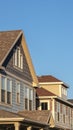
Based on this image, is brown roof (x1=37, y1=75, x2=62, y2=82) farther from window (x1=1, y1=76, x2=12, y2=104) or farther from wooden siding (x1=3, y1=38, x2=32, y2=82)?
window (x1=1, y1=76, x2=12, y2=104)

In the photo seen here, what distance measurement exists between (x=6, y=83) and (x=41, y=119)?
4076 mm

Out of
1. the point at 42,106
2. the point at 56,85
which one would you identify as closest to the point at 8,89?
the point at 42,106

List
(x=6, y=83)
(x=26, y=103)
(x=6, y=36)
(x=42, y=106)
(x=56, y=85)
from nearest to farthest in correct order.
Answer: (x=6, y=83) → (x=6, y=36) → (x=26, y=103) → (x=42, y=106) → (x=56, y=85)

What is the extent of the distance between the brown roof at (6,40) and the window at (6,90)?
1847 millimetres

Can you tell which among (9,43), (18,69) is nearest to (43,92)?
(18,69)

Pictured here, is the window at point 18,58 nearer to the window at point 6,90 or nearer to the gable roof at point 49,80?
the window at point 6,90

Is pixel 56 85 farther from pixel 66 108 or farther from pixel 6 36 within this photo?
pixel 6 36

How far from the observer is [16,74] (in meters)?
35.5

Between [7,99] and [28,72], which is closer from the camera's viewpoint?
[7,99]

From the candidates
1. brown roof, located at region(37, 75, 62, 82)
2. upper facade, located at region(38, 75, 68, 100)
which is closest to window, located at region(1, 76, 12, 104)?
upper facade, located at region(38, 75, 68, 100)

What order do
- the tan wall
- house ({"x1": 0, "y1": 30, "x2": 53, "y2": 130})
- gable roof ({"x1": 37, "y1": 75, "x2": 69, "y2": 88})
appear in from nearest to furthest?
house ({"x1": 0, "y1": 30, "x2": 53, "y2": 130}) → the tan wall → gable roof ({"x1": 37, "y1": 75, "x2": 69, "y2": 88})

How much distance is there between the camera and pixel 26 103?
125 ft

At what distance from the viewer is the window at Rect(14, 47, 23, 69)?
35341 millimetres

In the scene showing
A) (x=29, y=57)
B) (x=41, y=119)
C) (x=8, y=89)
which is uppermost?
(x=29, y=57)
